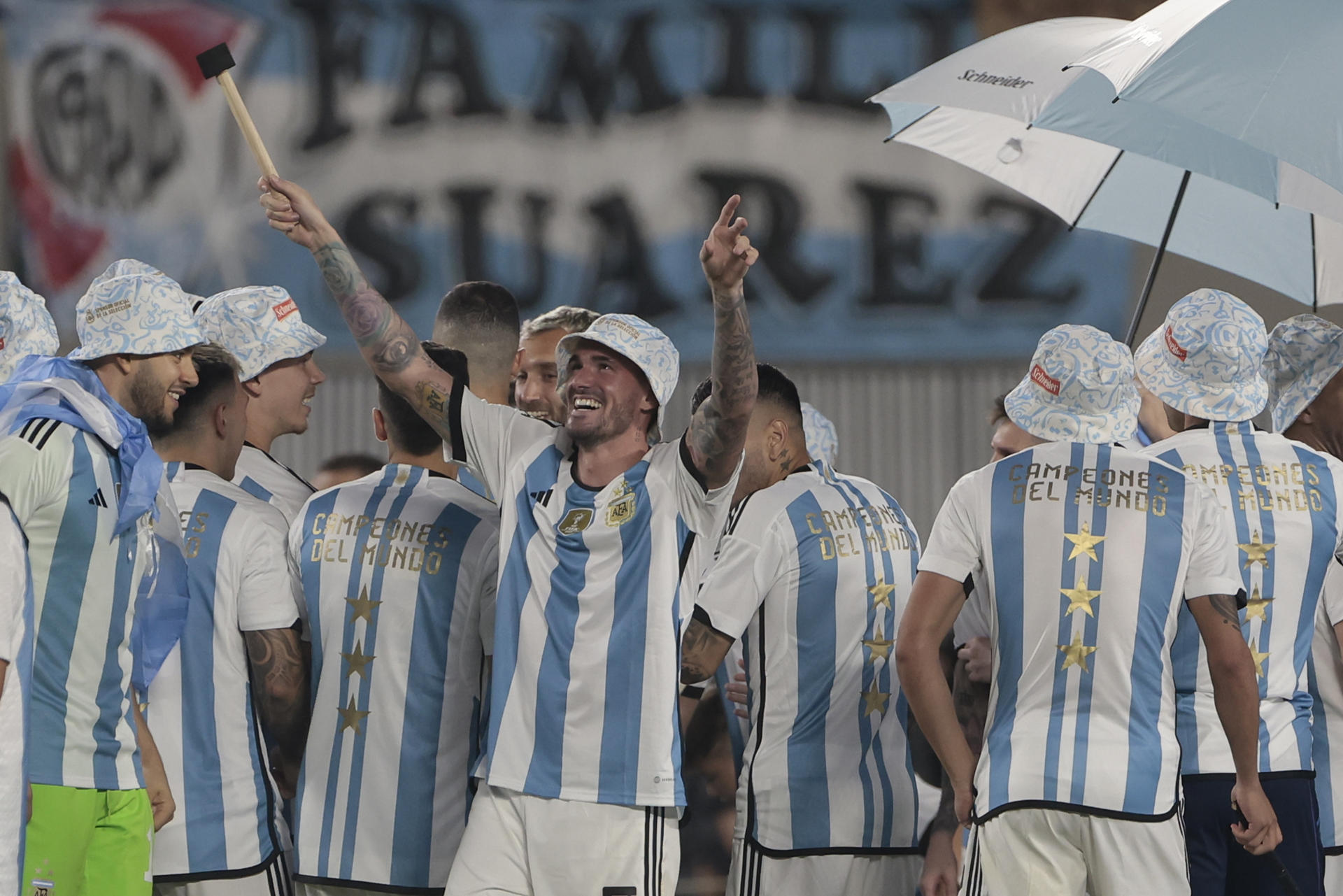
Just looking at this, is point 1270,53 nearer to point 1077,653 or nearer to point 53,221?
point 1077,653

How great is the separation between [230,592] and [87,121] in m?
8.23

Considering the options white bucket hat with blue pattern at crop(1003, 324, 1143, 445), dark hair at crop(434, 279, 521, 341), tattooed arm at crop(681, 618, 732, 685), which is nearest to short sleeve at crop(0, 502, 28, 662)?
tattooed arm at crop(681, 618, 732, 685)

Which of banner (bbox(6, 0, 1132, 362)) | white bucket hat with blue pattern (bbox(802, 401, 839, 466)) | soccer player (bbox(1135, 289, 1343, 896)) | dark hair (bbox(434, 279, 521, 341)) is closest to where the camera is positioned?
soccer player (bbox(1135, 289, 1343, 896))

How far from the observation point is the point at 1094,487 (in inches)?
166

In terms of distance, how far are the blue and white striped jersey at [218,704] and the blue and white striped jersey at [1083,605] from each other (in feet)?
6.74

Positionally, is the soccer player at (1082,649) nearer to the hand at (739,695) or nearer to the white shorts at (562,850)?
the white shorts at (562,850)

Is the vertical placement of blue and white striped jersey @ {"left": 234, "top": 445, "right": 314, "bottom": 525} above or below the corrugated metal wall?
below

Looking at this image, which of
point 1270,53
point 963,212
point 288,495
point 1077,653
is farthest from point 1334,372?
point 963,212

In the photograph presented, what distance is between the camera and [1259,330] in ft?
15.6

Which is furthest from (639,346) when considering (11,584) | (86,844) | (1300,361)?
(1300,361)

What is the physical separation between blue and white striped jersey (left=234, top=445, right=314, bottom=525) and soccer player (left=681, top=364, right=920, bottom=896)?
4.77ft

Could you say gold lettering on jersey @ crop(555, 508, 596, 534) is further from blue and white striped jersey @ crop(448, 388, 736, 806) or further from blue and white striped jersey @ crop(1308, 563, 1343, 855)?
blue and white striped jersey @ crop(1308, 563, 1343, 855)

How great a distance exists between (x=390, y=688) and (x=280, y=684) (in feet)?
1.19

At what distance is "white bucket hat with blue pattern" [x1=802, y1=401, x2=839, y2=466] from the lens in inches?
231
